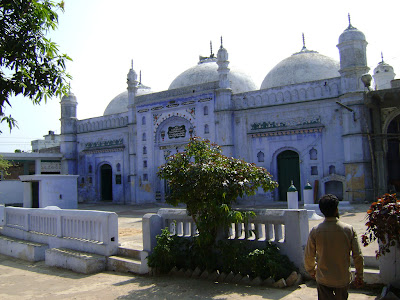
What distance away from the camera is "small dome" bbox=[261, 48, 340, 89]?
1850 cm

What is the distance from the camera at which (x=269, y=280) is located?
17.4ft

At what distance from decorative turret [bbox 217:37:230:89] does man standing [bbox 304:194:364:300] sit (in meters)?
15.1

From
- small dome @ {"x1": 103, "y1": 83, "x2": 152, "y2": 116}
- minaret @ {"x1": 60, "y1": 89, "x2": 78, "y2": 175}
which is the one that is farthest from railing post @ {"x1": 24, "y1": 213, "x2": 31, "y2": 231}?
small dome @ {"x1": 103, "y1": 83, "x2": 152, "y2": 116}

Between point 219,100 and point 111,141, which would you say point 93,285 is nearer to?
point 219,100

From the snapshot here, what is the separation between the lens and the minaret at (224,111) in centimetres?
1788

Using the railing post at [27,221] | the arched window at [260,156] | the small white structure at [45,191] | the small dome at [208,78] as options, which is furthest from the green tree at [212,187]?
the small dome at [208,78]

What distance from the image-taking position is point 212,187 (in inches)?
235

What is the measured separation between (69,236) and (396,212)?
22.0ft

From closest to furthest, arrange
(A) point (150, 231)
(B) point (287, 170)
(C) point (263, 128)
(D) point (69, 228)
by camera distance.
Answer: (A) point (150, 231), (D) point (69, 228), (B) point (287, 170), (C) point (263, 128)

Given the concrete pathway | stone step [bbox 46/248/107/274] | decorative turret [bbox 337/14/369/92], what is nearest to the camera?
the concrete pathway

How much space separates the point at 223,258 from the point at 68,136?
21.3 m

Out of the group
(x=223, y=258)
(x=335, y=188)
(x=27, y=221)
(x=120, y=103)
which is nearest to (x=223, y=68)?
(x=335, y=188)

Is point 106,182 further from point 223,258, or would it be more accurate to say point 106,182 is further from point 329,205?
point 329,205

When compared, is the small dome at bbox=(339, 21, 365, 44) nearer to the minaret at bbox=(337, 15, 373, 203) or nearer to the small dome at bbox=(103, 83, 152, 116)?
the minaret at bbox=(337, 15, 373, 203)
